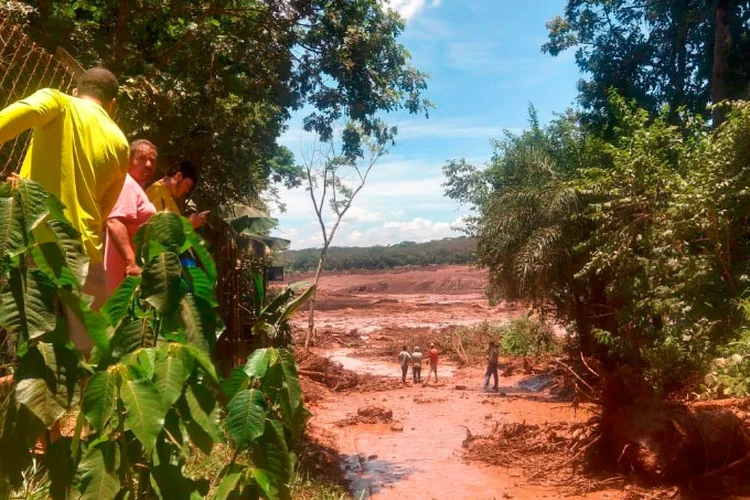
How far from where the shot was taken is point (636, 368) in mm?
9984

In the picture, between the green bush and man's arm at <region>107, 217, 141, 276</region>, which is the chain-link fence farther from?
the green bush

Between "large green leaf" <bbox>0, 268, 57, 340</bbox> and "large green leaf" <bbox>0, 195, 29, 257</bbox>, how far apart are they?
0.18ft

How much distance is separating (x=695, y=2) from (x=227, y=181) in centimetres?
1133

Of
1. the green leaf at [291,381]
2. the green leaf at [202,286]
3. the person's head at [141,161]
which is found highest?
the person's head at [141,161]

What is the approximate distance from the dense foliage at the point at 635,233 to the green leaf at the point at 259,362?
23.4ft

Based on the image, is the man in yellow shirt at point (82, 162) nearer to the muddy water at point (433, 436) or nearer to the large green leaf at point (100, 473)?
the large green leaf at point (100, 473)

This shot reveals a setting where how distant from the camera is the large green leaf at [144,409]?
1.15 meters

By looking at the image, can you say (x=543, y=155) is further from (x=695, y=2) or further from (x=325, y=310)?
(x=325, y=310)

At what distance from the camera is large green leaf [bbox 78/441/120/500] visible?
48.3 inches

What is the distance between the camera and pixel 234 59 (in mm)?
7891

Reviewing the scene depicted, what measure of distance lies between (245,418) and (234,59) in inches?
282

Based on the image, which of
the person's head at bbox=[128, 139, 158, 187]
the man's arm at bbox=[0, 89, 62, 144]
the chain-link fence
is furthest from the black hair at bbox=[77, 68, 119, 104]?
the chain-link fence

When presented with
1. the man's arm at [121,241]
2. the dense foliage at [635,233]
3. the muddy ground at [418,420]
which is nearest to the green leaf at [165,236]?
the man's arm at [121,241]

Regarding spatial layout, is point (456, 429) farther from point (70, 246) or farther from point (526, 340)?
point (70, 246)
